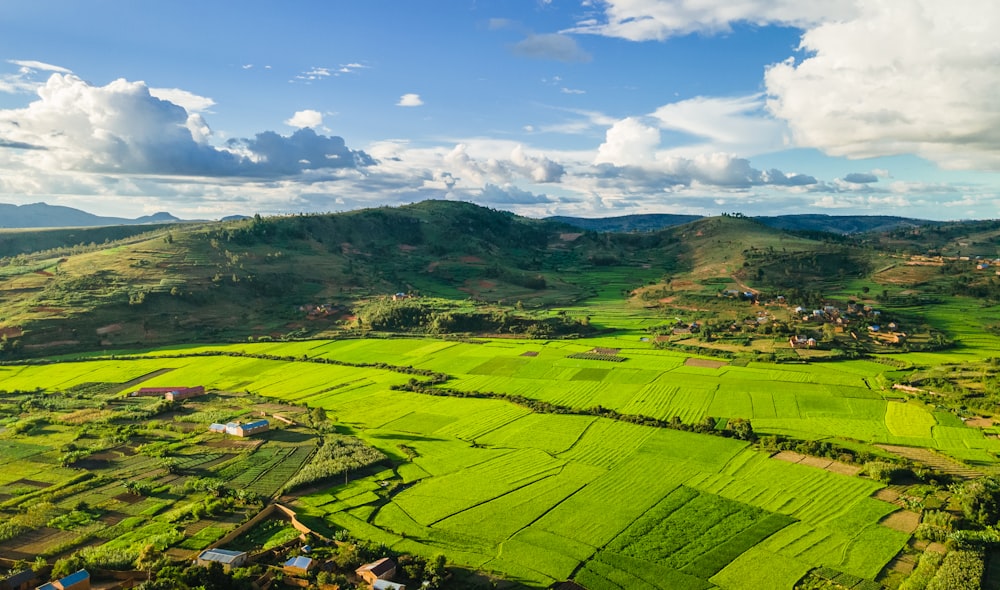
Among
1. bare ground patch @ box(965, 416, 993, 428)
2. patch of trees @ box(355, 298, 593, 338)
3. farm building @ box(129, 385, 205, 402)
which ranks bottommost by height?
farm building @ box(129, 385, 205, 402)

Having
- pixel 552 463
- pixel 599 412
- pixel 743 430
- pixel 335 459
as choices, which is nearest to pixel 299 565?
pixel 335 459

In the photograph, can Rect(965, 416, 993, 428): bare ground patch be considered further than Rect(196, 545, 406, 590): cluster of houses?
Yes

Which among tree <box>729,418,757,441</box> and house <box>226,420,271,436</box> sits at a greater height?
tree <box>729,418,757,441</box>

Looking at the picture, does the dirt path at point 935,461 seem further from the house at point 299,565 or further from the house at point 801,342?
the house at point 299,565

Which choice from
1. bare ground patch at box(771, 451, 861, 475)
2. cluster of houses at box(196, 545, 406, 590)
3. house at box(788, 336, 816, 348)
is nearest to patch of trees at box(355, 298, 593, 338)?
house at box(788, 336, 816, 348)

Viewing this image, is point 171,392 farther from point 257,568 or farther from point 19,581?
point 257,568

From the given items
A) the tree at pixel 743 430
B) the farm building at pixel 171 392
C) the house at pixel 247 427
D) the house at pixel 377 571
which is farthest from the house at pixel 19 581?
the tree at pixel 743 430

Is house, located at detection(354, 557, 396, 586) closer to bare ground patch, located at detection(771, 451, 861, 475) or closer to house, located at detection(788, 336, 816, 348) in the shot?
bare ground patch, located at detection(771, 451, 861, 475)

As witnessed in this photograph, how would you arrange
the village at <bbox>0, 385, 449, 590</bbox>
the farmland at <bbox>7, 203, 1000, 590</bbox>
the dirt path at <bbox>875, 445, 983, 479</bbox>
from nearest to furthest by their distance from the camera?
the village at <bbox>0, 385, 449, 590</bbox>, the farmland at <bbox>7, 203, 1000, 590</bbox>, the dirt path at <bbox>875, 445, 983, 479</bbox>
